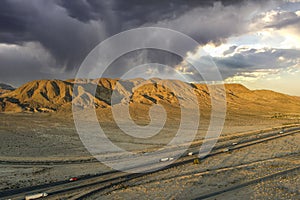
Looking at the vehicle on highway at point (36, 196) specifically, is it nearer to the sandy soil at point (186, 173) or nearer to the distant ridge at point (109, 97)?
the sandy soil at point (186, 173)

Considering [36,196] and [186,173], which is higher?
[36,196]

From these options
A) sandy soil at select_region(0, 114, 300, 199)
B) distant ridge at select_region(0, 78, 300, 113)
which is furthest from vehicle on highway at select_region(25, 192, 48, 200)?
distant ridge at select_region(0, 78, 300, 113)

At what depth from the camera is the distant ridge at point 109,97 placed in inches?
5226

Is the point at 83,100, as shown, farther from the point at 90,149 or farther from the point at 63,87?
the point at 90,149

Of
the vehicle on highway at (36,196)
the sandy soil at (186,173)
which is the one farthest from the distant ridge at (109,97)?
the vehicle on highway at (36,196)

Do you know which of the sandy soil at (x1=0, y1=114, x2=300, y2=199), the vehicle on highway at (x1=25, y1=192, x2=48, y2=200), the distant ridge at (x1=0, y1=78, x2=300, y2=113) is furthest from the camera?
the distant ridge at (x1=0, y1=78, x2=300, y2=113)

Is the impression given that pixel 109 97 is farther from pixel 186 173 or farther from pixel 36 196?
pixel 36 196

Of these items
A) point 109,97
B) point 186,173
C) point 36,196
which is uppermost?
point 109,97

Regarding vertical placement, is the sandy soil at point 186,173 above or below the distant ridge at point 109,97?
below

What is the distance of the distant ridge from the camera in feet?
436

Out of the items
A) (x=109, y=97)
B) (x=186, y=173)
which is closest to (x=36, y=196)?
(x=186, y=173)

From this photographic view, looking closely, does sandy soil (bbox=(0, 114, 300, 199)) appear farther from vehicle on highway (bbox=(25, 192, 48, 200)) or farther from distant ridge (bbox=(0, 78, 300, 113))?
distant ridge (bbox=(0, 78, 300, 113))

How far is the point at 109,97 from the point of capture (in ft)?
500

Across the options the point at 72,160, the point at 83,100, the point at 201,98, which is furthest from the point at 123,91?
the point at 72,160
